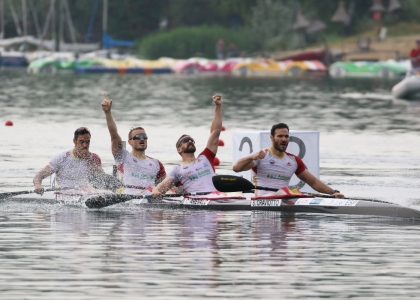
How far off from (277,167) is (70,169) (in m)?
3.61

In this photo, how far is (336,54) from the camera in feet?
295

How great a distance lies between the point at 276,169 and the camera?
62.1 ft

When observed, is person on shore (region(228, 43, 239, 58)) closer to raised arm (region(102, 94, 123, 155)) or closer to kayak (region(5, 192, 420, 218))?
kayak (region(5, 192, 420, 218))

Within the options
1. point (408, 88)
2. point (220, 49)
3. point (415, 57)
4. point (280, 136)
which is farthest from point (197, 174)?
point (220, 49)

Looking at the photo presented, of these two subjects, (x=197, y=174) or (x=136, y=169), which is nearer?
(x=197, y=174)

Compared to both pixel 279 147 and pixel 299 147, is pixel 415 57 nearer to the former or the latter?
pixel 299 147

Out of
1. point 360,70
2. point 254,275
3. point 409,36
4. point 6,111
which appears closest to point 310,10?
point 409,36

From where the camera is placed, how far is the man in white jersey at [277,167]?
18625 millimetres

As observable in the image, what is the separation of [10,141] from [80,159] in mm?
13013

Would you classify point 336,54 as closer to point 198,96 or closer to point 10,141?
point 198,96

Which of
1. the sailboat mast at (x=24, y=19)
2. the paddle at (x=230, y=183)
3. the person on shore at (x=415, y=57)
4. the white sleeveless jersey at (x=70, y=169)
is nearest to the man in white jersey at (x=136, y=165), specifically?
the white sleeveless jersey at (x=70, y=169)

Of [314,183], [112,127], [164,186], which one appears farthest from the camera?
[164,186]

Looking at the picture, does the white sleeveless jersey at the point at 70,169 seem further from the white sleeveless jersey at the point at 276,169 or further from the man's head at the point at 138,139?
the white sleeveless jersey at the point at 276,169

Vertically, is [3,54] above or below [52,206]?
above
